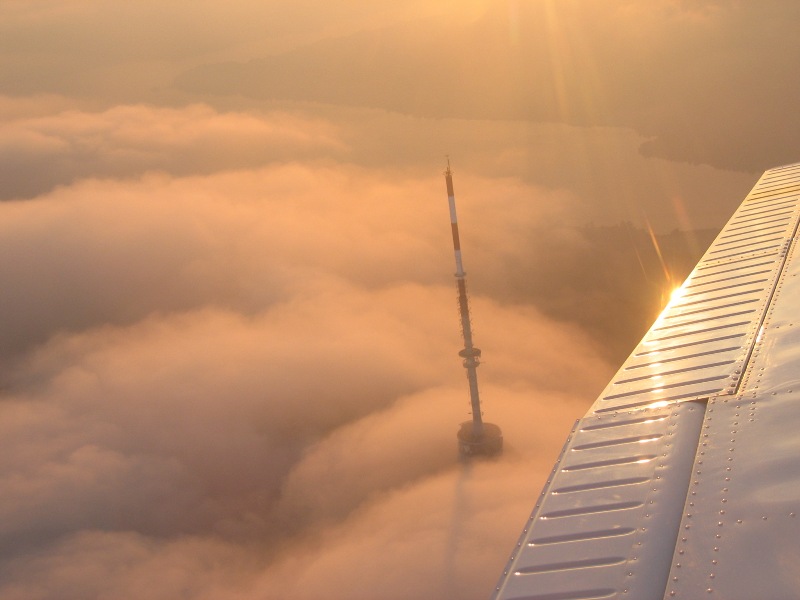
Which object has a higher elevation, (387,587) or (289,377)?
(289,377)

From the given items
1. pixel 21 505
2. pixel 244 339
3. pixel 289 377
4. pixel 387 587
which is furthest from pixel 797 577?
pixel 244 339

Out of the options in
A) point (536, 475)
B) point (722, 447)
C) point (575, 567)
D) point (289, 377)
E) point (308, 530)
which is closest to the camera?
point (575, 567)

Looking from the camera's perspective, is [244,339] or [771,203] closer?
[771,203]

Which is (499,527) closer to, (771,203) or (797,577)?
(771,203)

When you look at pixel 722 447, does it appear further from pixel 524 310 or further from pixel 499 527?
pixel 524 310

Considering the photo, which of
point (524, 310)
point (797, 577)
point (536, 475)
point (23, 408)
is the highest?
point (524, 310)

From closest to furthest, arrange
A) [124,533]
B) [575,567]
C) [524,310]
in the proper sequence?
[575,567]
[124,533]
[524,310]
